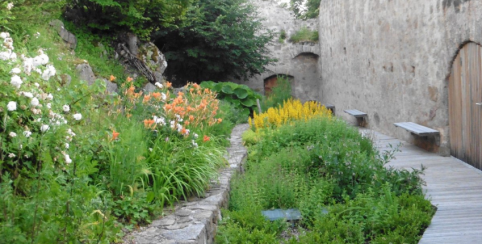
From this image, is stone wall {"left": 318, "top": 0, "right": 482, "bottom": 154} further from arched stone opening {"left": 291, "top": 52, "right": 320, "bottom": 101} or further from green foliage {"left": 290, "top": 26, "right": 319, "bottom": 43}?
arched stone opening {"left": 291, "top": 52, "right": 320, "bottom": 101}

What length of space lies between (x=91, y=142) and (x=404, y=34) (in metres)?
6.15

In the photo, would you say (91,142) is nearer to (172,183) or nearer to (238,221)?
(172,183)

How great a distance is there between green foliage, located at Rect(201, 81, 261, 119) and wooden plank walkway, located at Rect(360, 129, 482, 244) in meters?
7.45

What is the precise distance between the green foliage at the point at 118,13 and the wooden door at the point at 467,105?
5.62m

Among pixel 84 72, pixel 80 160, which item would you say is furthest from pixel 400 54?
pixel 80 160

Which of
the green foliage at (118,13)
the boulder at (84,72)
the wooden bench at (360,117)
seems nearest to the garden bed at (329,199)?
the boulder at (84,72)

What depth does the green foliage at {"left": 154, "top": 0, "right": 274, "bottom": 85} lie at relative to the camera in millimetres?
14797

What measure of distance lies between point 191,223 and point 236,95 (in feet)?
34.2

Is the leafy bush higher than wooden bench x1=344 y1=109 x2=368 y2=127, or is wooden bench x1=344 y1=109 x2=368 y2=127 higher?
the leafy bush


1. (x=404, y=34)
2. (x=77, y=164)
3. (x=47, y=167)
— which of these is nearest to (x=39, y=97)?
(x=77, y=164)

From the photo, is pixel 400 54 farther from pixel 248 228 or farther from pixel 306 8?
pixel 306 8

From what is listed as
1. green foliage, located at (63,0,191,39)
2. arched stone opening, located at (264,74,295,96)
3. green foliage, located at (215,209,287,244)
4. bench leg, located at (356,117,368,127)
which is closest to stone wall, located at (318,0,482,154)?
bench leg, located at (356,117,368,127)

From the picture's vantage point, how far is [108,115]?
466 cm

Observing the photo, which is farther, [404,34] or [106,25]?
[106,25]
